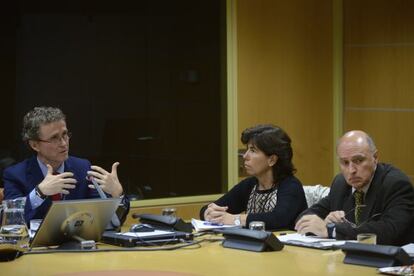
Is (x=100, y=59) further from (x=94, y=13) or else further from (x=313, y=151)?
(x=313, y=151)

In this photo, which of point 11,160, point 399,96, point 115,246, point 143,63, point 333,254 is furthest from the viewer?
point 399,96

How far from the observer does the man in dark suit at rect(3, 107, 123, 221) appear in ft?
14.5

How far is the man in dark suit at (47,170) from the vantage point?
4418mm

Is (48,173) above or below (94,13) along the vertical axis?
below

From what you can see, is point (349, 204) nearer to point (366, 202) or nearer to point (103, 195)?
point (366, 202)

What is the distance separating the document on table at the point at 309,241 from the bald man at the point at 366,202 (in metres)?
0.05

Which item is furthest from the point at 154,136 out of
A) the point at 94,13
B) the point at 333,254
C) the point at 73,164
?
the point at 333,254

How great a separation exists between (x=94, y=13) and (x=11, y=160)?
1205 millimetres

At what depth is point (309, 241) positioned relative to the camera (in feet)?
13.0

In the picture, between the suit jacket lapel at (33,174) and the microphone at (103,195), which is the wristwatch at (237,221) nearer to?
the microphone at (103,195)

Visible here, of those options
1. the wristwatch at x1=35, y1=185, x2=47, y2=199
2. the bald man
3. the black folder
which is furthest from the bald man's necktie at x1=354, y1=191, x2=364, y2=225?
the wristwatch at x1=35, y1=185, x2=47, y2=199

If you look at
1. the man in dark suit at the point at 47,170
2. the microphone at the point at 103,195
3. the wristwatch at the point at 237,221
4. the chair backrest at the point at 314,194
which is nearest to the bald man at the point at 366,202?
the wristwatch at the point at 237,221

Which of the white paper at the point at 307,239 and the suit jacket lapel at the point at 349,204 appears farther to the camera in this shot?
the suit jacket lapel at the point at 349,204

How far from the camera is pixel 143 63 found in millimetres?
6340
